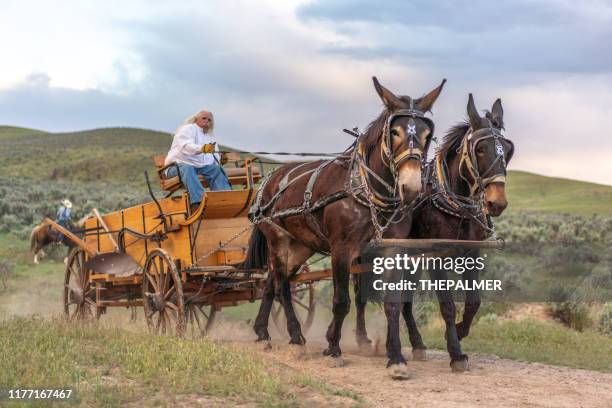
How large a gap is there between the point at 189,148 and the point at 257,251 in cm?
173

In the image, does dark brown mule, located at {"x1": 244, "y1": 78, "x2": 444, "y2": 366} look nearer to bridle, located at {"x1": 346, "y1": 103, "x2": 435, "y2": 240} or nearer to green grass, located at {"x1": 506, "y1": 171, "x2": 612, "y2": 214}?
bridle, located at {"x1": 346, "y1": 103, "x2": 435, "y2": 240}

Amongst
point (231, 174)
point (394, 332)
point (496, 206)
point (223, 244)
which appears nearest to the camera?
point (496, 206)

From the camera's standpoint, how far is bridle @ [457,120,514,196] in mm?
8773

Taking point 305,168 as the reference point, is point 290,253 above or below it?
below

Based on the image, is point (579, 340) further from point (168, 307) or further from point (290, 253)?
point (168, 307)

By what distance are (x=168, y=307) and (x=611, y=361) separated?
20.7 feet

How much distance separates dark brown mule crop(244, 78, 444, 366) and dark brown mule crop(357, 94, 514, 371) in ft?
2.51

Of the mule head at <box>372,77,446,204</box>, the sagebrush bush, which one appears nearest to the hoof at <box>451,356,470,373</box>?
the mule head at <box>372,77,446,204</box>

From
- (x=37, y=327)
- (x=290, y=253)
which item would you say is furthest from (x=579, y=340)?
(x=37, y=327)

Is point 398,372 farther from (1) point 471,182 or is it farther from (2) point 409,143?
(2) point 409,143

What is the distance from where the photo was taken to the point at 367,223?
29.8 feet

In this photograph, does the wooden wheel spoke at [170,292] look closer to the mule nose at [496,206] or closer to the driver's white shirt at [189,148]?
the driver's white shirt at [189,148]

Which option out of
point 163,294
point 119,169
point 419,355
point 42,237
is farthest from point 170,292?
point 119,169

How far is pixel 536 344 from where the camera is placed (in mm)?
12812
